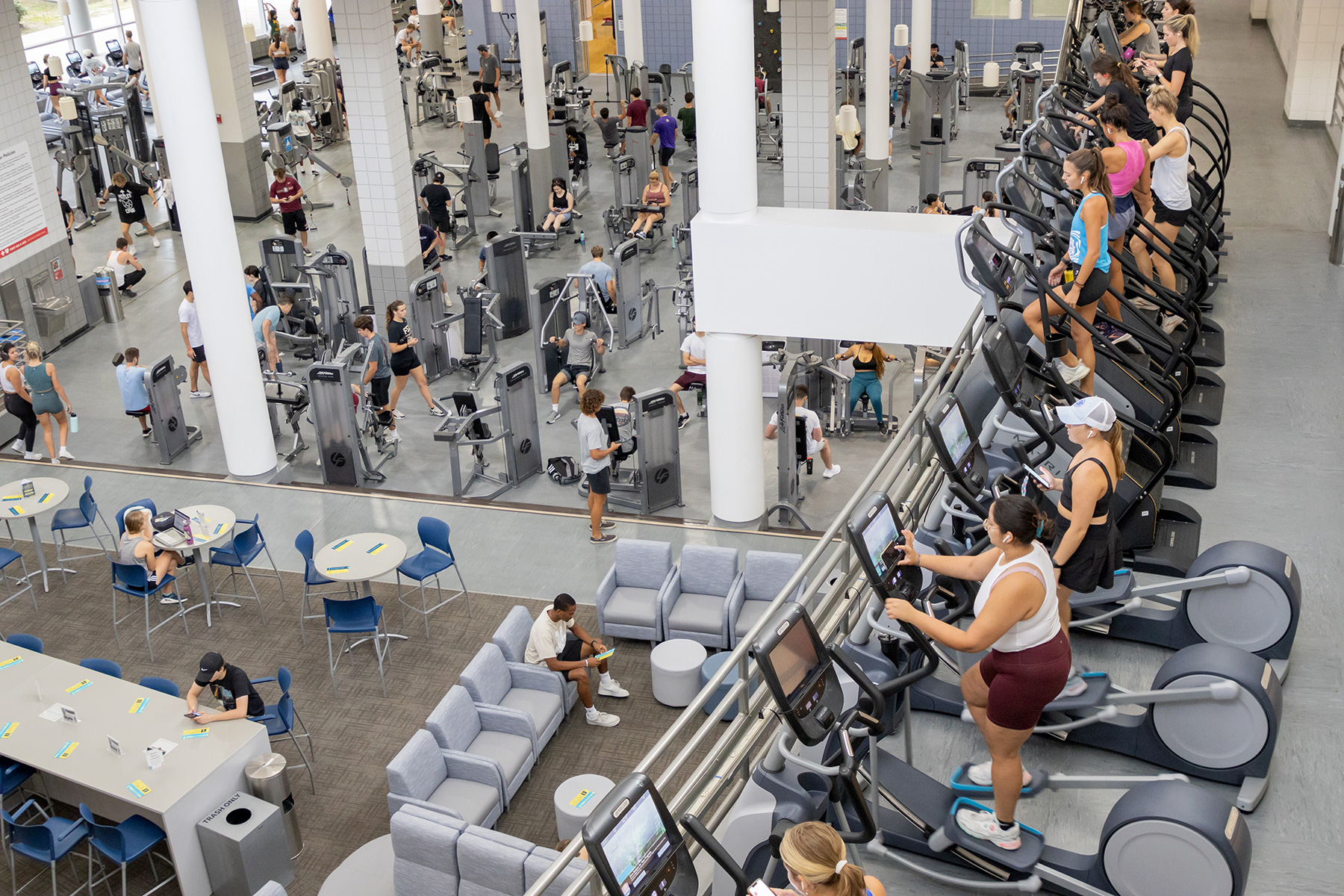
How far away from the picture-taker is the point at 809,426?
10.8 meters

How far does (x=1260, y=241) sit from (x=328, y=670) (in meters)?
8.37

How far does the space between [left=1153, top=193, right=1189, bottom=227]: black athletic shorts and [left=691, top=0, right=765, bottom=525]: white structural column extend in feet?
9.35

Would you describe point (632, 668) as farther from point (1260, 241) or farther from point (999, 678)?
point (1260, 241)

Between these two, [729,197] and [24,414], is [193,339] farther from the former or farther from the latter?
[729,197]

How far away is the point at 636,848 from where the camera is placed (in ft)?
11.0

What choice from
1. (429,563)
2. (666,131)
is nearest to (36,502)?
(429,563)

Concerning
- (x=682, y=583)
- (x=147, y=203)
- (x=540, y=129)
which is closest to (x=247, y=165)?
(x=147, y=203)

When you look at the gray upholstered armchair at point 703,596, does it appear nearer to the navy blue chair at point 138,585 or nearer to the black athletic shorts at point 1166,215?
the black athletic shorts at point 1166,215

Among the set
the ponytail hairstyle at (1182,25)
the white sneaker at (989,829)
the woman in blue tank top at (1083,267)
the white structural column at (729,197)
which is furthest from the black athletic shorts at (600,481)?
the white sneaker at (989,829)

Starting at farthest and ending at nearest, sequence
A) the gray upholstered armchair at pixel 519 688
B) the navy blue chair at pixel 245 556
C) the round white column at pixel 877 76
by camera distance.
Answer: the round white column at pixel 877 76
the navy blue chair at pixel 245 556
the gray upholstered armchair at pixel 519 688

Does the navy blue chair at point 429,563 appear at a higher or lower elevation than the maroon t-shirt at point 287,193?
lower

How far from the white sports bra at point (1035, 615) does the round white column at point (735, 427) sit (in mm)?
5842

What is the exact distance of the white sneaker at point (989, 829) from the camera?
426 cm

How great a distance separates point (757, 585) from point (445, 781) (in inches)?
101
